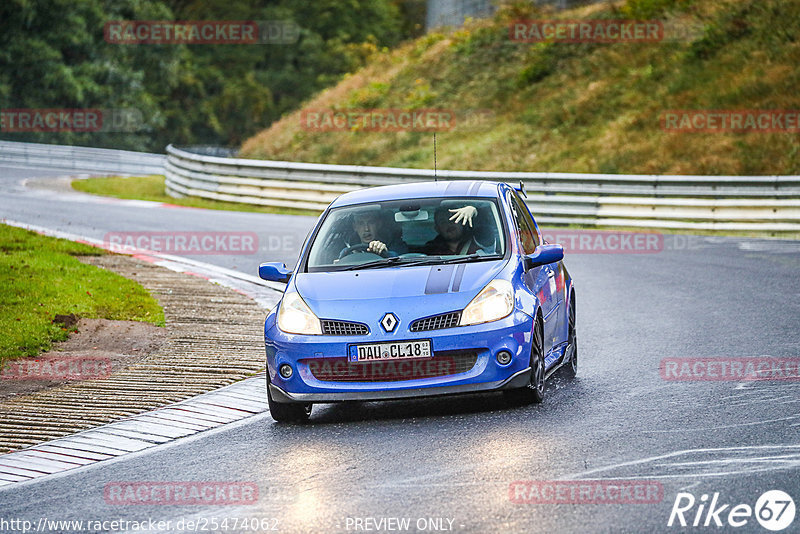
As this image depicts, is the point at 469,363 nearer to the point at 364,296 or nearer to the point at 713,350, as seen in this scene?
the point at 364,296

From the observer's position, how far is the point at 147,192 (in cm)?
3512

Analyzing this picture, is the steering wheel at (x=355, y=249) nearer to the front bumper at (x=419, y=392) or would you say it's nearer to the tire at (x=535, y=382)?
the front bumper at (x=419, y=392)

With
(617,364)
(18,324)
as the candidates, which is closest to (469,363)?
(617,364)

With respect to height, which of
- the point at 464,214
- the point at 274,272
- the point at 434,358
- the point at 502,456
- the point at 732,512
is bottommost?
the point at 502,456

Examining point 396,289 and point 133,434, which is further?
point 396,289

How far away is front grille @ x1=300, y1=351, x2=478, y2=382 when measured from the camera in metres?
8.32

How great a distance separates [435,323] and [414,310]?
0.16m

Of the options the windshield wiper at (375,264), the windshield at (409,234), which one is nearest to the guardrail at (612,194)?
the windshield at (409,234)

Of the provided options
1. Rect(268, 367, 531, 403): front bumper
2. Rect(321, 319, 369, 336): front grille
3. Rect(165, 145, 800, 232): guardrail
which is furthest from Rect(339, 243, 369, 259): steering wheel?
Rect(165, 145, 800, 232): guardrail

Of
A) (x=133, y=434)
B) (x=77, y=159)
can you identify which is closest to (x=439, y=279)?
(x=133, y=434)

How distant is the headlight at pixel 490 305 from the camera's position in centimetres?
844

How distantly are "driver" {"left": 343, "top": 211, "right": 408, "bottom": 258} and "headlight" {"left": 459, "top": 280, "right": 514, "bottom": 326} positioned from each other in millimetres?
1016

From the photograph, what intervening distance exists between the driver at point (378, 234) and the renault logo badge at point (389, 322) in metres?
1.06

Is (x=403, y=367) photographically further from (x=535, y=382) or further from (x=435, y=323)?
(x=535, y=382)
